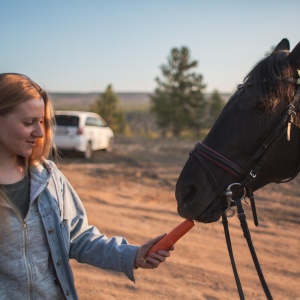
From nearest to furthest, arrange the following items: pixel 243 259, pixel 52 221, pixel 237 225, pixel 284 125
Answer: pixel 52 221 → pixel 284 125 → pixel 243 259 → pixel 237 225

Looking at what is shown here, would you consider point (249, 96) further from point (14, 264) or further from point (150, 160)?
point (150, 160)

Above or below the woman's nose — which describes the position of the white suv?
below

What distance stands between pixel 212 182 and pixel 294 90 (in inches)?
29.2

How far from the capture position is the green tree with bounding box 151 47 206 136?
2588cm

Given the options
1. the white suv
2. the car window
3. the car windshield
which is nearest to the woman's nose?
the white suv

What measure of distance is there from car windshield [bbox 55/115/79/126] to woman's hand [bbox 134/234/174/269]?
35.1 ft

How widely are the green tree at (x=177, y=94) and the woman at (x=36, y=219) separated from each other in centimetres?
2398

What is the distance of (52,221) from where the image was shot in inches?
73.9

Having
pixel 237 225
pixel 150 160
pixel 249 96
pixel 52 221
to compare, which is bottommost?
pixel 150 160

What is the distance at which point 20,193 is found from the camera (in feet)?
6.04

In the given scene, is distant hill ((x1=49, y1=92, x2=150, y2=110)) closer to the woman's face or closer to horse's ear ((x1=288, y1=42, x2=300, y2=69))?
horse's ear ((x1=288, y1=42, x2=300, y2=69))

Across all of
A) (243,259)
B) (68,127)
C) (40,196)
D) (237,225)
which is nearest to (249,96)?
(40,196)

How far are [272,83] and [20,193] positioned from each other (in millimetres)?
1591

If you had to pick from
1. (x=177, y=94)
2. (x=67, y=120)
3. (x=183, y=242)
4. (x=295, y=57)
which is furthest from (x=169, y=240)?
(x=177, y=94)
